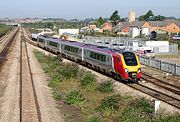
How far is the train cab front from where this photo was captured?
24641 millimetres

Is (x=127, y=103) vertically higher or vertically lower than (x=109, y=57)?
lower

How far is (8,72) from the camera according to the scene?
32.9 meters

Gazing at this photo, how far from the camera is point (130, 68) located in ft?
81.0

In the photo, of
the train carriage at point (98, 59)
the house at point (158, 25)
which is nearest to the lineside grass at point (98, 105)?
the train carriage at point (98, 59)

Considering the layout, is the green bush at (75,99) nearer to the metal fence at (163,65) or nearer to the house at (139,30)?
the metal fence at (163,65)

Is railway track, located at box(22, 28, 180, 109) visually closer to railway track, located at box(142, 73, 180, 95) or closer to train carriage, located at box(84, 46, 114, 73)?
railway track, located at box(142, 73, 180, 95)

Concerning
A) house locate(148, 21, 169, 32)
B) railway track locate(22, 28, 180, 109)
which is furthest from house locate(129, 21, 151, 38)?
railway track locate(22, 28, 180, 109)

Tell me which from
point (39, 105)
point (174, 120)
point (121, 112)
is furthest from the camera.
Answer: point (39, 105)

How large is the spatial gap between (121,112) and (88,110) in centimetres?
180

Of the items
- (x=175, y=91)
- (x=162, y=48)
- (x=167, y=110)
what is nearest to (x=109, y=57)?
(x=175, y=91)

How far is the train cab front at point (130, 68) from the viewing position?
970 inches

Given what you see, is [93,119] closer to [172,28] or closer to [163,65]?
[163,65]

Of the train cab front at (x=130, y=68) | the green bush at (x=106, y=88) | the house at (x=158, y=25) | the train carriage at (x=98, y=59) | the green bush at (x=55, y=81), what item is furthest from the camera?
the house at (x=158, y=25)

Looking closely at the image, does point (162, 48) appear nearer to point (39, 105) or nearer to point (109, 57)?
point (109, 57)
